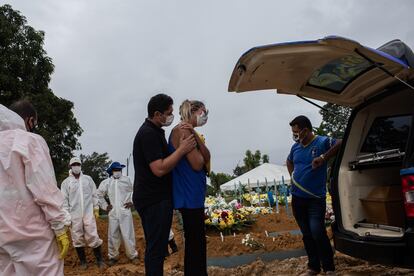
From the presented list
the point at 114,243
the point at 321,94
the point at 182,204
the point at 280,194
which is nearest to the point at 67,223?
the point at 182,204

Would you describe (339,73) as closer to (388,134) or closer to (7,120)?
(388,134)

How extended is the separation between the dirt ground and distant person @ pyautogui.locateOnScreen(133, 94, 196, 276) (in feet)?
8.09

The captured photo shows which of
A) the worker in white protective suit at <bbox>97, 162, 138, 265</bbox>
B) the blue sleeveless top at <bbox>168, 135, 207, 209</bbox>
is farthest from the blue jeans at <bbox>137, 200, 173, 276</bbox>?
the worker in white protective suit at <bbox>97, 162, 138, 265</bbox>

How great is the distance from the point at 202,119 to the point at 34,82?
17.2 m

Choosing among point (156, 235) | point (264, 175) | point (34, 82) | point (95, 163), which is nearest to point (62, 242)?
point (156, 235)

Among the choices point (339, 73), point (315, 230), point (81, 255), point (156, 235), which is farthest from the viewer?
point (81, 255)

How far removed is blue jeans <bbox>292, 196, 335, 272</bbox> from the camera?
463 centimetres

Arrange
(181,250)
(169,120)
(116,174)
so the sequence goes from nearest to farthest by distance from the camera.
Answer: (169,120) → (181,250) → (116,174)

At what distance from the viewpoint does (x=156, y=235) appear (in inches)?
138

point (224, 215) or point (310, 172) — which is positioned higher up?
point (310, 172)

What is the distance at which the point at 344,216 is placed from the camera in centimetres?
419

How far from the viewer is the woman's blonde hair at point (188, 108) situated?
12.5 feet

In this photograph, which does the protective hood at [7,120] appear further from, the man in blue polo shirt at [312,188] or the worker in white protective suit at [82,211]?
the worker in white protective suit at [82,211]

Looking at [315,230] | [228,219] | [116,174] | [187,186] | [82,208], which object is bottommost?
[228,219]
